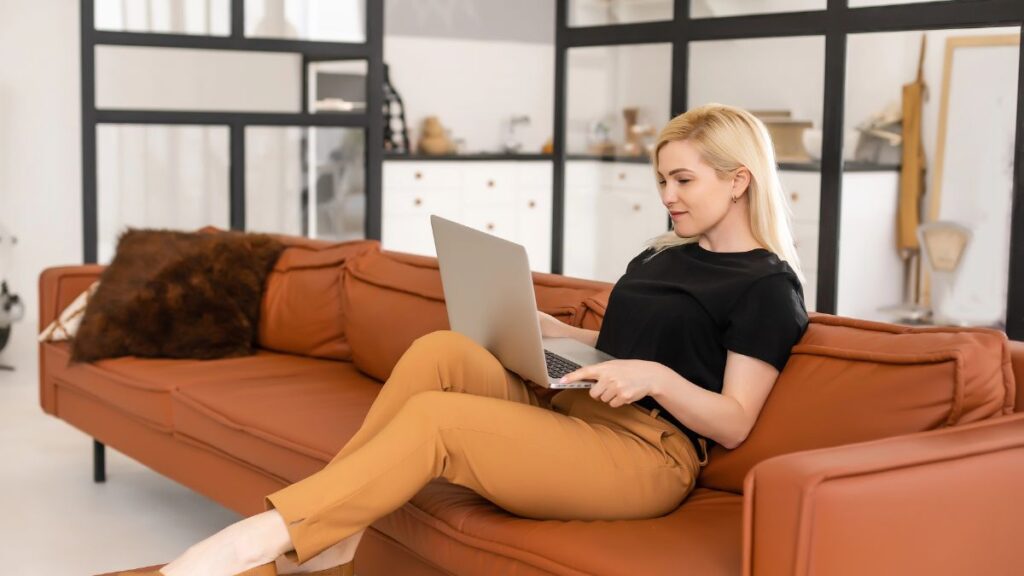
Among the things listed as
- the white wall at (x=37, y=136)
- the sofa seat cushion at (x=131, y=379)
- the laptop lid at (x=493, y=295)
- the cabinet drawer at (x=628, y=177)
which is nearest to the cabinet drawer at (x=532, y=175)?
the white wall at (x=37, y=136)

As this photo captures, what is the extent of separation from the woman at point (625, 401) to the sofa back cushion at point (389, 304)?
65cm

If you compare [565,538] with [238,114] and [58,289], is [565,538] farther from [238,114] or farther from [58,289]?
[238,114]

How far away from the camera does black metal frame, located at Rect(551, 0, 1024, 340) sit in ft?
11.7

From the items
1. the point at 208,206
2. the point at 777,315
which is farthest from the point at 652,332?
the point at 208,206

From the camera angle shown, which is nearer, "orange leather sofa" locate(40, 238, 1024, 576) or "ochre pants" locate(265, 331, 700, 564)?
"orange leather sofa" locate(40, 238, 1024, 576)

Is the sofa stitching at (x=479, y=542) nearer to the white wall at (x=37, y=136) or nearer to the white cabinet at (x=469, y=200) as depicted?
the white cabinet at (x=469, y=200)

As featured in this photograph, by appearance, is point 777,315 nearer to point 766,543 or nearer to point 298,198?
point 766,543

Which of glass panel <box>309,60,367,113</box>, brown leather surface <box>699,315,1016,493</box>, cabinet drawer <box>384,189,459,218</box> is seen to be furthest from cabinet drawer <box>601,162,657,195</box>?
brown leather surface <box>699,315,1016,493</box>

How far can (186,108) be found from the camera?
4930mm

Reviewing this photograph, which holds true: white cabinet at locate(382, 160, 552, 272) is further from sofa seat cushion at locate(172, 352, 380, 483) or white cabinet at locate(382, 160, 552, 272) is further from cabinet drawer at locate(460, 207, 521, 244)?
sofa seat cushion at locate(172, 352, 380, 483)

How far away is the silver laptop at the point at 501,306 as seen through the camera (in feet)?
6.87

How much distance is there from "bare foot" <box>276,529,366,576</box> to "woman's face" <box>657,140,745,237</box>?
800 millimetres

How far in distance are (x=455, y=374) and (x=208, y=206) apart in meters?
2.99

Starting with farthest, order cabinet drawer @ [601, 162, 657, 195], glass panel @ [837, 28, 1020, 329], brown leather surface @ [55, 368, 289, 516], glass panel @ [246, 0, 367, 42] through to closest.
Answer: glass panel @ [246, 0, 367, 42]
cabinet drawer @ [601, 162, 657, 195]
glass panel @ [837, 28, 1020, 329]
brown leather surface @ [55, 368, 289, 516]
